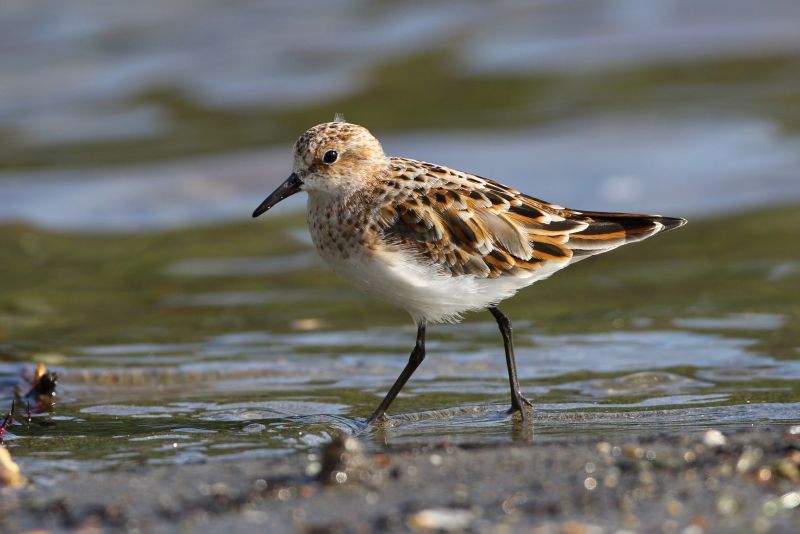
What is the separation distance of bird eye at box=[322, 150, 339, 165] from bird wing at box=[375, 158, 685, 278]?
299 millimetres

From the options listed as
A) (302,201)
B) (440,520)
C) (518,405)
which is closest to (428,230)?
(518,405)

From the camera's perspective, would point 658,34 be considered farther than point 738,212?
Yes

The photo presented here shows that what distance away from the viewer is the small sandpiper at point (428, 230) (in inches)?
261

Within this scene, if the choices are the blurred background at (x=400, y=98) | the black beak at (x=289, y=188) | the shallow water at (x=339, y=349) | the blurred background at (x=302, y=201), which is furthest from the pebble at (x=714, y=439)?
the blurred background at (x=400, y=98)

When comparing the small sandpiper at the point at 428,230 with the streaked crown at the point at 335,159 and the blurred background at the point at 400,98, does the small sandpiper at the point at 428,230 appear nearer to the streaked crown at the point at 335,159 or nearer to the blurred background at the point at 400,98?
the streaked crown at the point at 335,159

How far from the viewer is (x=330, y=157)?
22.9ft

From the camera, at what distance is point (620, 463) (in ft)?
17.5

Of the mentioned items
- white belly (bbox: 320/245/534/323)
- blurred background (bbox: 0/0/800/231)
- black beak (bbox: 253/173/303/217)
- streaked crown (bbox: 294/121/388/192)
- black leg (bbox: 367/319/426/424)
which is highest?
blurred background (bbox: 0/0/800/231)

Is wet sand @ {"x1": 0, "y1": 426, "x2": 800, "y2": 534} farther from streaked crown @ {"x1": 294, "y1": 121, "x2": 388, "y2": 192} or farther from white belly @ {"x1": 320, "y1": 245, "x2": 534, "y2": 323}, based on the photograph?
streaked crown @ {"x1": 294, "y1": 121, "x2": 388, "y2": 192}

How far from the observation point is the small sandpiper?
6617mm

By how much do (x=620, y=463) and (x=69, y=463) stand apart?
2.50m

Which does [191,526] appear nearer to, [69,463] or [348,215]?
[69,463]

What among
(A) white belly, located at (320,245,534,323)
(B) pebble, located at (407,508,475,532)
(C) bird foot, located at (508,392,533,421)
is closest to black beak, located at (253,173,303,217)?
(A) white belly, located at (320,245,534,323)

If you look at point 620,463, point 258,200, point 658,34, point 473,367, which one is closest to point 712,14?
point 658,34
